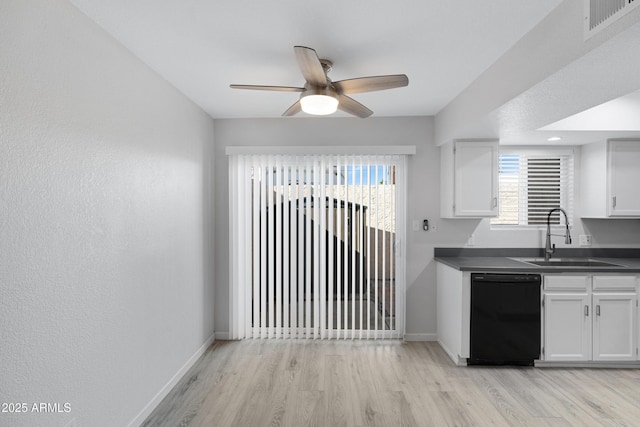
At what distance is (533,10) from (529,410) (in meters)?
2.62

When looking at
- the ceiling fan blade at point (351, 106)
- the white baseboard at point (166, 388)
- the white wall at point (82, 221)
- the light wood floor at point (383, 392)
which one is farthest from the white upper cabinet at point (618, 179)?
the white baseboard at point (166, 388)

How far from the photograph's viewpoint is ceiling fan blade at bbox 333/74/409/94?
2302 mm

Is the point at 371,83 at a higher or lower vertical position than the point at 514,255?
higher

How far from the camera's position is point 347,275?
13.5 feet

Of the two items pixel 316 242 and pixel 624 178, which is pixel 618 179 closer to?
pixel 624 178

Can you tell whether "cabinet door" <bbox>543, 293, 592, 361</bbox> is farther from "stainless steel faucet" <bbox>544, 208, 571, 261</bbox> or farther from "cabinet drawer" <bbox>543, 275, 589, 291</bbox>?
"stainless steel faucet" <bbox>544, 208, 571, 261</bbox>

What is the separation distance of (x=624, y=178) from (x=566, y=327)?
1609mm

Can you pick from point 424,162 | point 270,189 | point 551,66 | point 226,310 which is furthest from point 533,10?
point 226,310

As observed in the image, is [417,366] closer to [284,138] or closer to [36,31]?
[284,138]

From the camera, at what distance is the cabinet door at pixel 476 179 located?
12.5 ft

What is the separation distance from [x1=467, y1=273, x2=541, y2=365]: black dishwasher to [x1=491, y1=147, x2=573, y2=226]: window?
1016 mm

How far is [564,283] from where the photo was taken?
3.40m

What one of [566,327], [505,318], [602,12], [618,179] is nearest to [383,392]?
[505,318]

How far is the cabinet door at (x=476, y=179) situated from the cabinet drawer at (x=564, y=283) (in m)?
0.80
